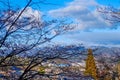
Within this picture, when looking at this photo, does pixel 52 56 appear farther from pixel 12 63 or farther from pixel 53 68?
pixel 12 63

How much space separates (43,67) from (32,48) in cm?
66

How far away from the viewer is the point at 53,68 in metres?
9.99

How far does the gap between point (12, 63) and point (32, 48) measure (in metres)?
0.65

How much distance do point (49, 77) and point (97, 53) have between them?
153 cm

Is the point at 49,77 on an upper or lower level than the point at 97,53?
lower

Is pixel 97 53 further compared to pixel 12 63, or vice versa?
pixel 97 53

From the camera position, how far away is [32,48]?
9.80 metres

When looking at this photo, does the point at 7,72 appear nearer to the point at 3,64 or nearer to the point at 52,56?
the point at 3,64

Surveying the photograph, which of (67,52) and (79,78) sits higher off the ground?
(67,52)

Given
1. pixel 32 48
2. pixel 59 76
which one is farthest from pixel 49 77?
pixel 32 48

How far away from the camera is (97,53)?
34.3 ft

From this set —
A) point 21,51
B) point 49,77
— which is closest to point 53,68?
point 49,77

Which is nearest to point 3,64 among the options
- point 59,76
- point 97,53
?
point 59,76

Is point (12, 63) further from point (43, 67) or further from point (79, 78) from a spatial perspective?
point (79, 78)
